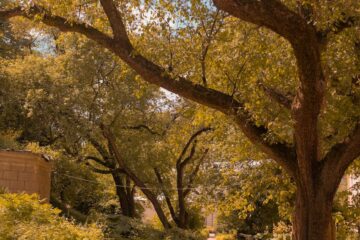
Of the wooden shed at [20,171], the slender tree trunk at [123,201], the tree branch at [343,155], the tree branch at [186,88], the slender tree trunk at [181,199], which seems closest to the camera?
the tree branch at [186,88]

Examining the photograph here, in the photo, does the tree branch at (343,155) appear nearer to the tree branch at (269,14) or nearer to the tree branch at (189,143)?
the tree branch at (269,14)

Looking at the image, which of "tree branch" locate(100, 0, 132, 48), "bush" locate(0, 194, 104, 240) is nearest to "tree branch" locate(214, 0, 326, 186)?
"tree branch" locate(100, 0, 132, 48)

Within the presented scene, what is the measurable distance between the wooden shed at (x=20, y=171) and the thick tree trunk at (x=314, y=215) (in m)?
9.25

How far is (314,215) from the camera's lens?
869 centimetres

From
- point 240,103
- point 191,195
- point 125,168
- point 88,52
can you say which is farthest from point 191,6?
point 191,195

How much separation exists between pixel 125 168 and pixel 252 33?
46.8 ft

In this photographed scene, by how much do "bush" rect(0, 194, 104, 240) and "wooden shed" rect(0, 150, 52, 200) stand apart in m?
6.15

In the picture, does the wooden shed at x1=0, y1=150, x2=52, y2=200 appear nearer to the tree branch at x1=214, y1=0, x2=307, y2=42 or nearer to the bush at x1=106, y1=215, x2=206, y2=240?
the bush at x1=106, y1=215, x2=206, y2=240

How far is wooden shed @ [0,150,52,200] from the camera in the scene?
1516 centimetres

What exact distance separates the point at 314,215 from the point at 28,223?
15.5ft

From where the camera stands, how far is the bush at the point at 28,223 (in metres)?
6.66

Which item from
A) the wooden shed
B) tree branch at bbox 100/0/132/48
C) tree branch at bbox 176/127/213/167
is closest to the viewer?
tree branch at bbox 100/0/132/48

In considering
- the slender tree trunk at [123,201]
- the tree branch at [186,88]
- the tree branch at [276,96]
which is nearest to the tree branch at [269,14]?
the tree branch at [186,88]

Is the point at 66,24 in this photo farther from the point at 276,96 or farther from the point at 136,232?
the point at 136,232
